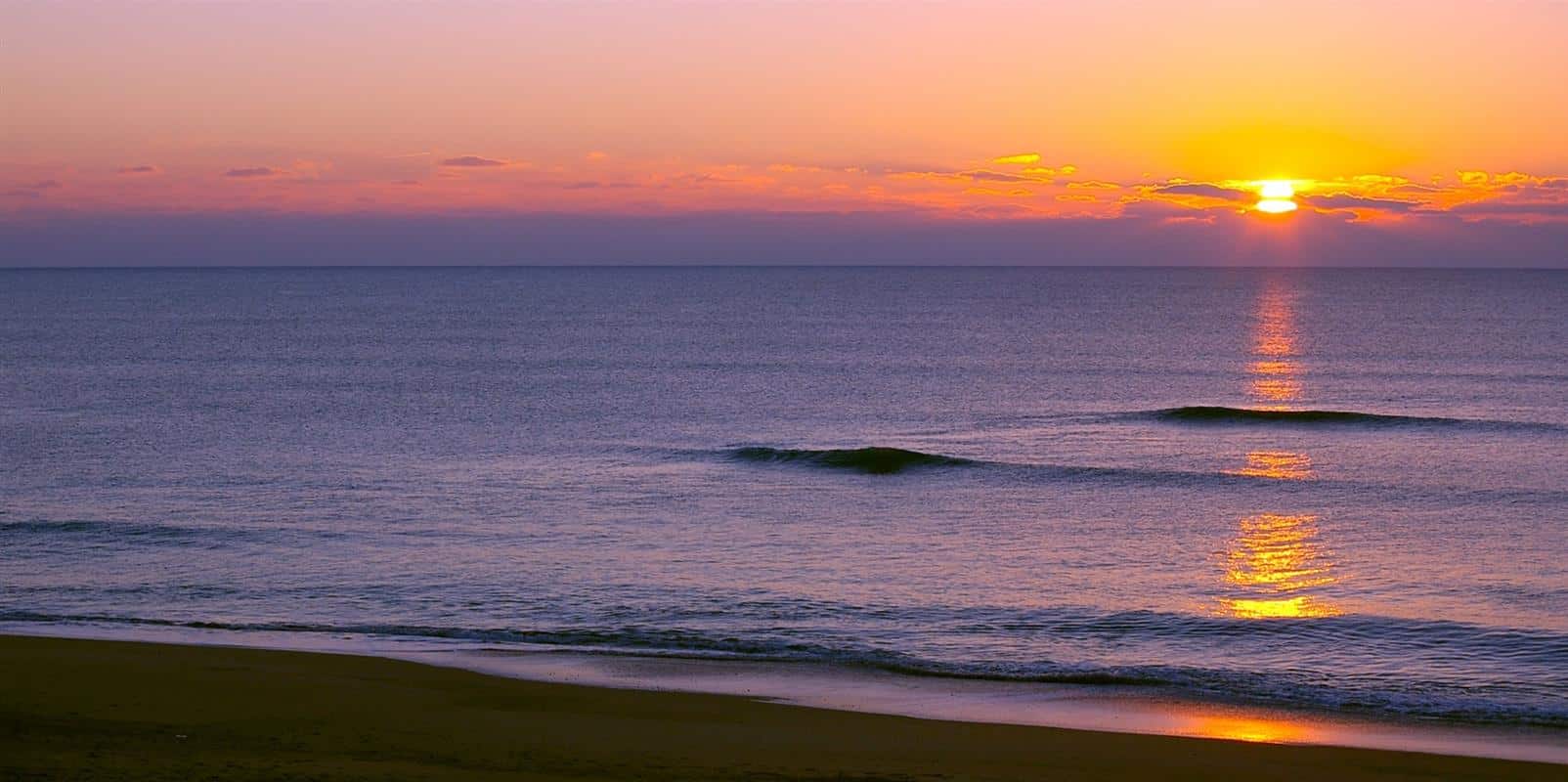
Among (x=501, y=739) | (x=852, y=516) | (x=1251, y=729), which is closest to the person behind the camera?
(x=501, y=739)

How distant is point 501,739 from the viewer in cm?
1412

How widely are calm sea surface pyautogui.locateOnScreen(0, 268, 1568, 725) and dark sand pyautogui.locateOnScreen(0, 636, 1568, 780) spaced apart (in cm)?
319

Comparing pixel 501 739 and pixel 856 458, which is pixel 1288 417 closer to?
pixel 856 458

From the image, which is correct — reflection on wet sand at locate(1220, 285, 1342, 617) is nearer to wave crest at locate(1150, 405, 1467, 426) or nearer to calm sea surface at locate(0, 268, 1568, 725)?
calm sea surface at locate(0, 268, 1568, 725)

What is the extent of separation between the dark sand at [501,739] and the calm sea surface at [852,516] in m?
3.19

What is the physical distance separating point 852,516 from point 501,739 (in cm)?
1799

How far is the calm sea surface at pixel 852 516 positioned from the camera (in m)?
20.3

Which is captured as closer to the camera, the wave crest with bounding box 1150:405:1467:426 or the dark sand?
the dark sand

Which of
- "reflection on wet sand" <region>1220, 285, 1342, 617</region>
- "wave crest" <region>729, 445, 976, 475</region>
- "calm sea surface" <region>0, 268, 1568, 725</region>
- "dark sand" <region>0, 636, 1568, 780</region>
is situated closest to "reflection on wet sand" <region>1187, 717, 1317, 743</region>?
"reflection on wet sand" <region>1220, 285, 1342, 617</region>

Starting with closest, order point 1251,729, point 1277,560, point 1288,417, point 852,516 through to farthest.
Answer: point 1251,729 → point 1277,560 → point 852,516 → point 1288,417

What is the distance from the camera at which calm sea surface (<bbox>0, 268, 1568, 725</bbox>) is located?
20281mm

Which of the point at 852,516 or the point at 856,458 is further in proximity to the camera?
the point at 856,458

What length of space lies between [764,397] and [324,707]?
4515 cm

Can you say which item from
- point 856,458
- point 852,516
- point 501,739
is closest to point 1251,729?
point 501,739
